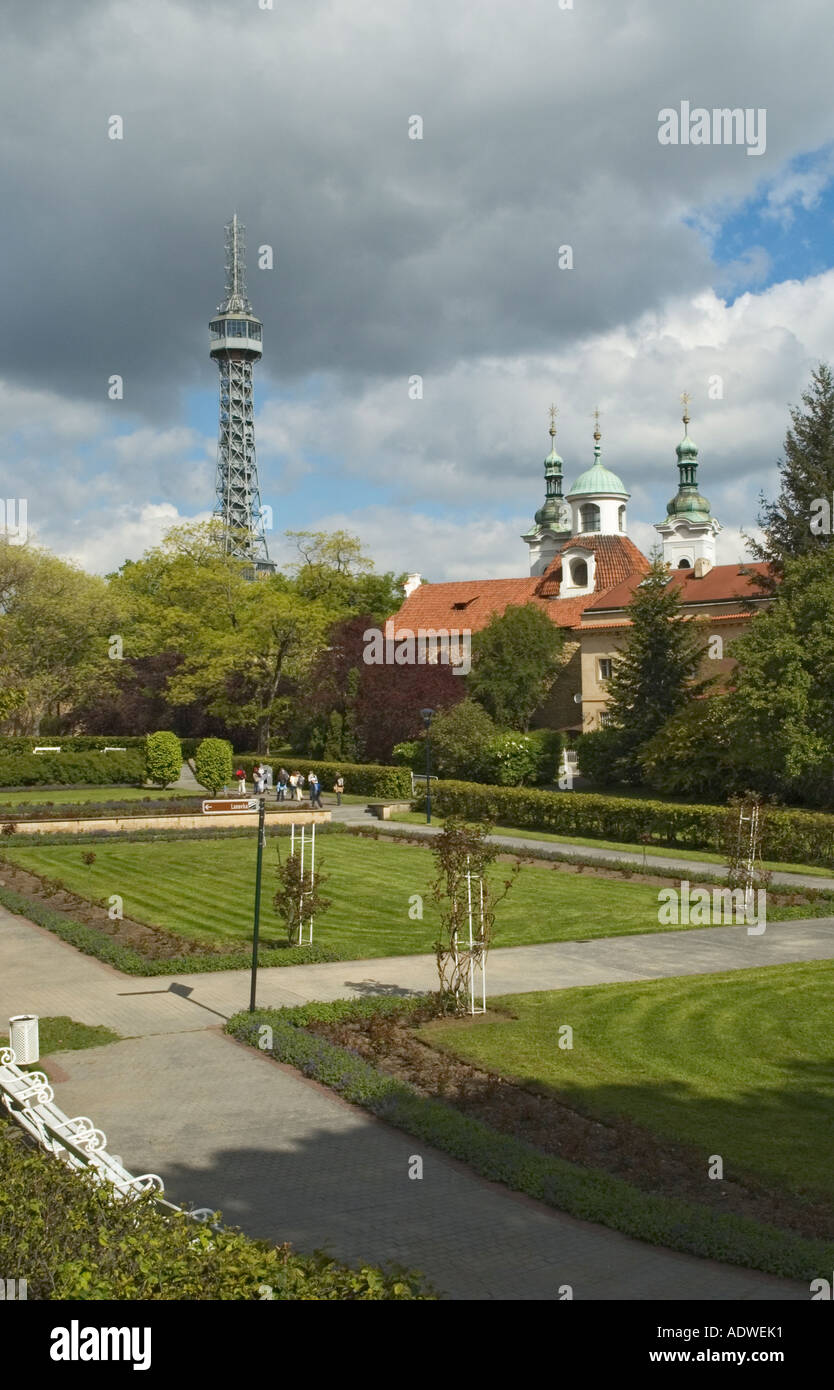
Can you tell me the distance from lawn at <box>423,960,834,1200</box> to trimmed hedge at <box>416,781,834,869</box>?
40.1ft

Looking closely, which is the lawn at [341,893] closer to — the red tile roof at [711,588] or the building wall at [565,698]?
the red tile roof at [711,588]

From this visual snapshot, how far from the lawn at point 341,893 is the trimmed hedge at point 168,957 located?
0.84 meters

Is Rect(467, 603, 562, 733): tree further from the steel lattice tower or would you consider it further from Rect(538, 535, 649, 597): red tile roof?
the steel lattice tower

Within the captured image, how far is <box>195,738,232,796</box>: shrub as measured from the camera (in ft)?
146

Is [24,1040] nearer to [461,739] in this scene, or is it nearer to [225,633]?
[461,739]

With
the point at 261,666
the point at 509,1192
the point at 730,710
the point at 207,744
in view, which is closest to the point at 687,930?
the point at 509,1192

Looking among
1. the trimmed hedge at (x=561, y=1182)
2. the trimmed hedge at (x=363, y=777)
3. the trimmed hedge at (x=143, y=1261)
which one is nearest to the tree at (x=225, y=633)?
the trimmed hedge at (x=363, y=777)

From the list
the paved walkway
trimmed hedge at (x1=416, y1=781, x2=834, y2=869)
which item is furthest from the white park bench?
trimmed hedge at (x1=416, y1=781, x2=834, y2=869)

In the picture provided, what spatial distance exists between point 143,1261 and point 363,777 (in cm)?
4236

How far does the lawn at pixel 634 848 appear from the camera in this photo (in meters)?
28.1

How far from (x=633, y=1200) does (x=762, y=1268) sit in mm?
1199

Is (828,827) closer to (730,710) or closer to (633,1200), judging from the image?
(730,710)

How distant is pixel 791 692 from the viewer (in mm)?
32750
